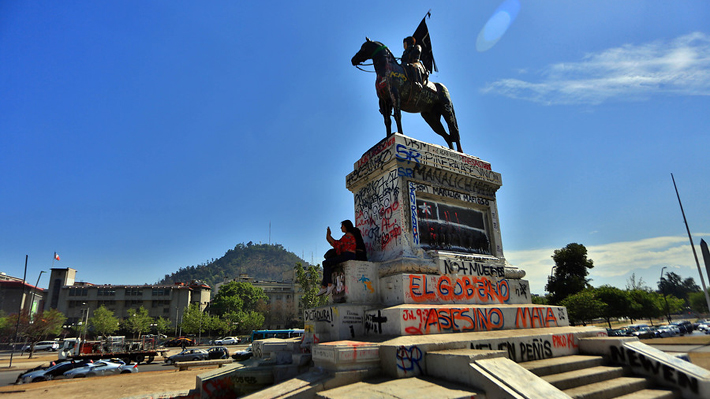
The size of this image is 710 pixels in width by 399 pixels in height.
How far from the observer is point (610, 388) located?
18.0 feet

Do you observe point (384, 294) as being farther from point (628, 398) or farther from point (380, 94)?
point (380, 94)

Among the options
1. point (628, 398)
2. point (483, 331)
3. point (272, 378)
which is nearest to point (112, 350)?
point (272, 378)

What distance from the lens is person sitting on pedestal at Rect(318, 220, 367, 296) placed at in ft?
26.0

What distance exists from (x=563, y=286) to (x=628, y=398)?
40.1m

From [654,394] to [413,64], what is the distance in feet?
28.5

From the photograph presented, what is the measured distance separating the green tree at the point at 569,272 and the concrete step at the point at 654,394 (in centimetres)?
3818

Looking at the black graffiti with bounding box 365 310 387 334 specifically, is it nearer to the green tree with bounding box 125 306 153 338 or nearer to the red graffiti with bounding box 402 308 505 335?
the red graffiti with bounding box 402 308 505 335

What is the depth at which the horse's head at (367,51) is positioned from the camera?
32.3 feet

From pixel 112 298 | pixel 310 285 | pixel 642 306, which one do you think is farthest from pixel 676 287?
pixel 112 298

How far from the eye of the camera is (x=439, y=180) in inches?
357

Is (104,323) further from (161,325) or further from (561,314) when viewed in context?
(561,314)

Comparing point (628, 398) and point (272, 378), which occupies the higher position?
point (272, 378)

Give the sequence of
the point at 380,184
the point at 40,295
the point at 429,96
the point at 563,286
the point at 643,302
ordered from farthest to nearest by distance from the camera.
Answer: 1. the point at 40,295
2. the point at 643,302
3. the point at 563,286
4. the point at 429,96
5. the point at 380,184

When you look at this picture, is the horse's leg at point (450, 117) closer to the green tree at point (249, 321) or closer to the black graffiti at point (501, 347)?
the black graffiti at point (501, 347)
